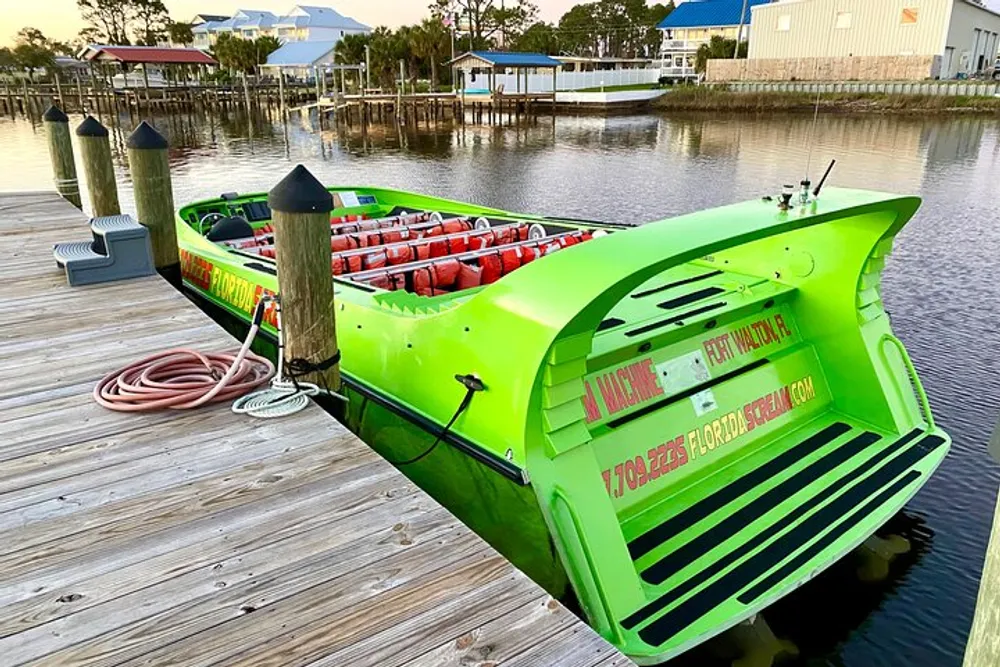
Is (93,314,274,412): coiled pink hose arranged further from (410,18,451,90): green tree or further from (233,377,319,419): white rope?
(410,18,451,90): green tree

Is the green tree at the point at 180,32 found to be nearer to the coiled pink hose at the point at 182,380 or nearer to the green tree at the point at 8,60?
the green tree at the point at 8,60

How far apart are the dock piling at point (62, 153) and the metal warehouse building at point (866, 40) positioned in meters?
Answer: 47.0

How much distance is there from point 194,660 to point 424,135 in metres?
33.9

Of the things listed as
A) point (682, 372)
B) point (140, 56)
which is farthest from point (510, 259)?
point (140, 56)

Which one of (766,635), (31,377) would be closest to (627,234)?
(766,635)

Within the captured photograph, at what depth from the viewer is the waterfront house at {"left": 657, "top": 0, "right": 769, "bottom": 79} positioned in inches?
2554

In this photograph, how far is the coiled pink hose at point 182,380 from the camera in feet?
12.5

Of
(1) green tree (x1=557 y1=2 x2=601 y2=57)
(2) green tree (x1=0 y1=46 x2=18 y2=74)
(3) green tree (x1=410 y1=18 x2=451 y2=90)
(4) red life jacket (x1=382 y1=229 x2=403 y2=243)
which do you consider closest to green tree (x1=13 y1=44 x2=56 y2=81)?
(2) green tree (x1=0 y1=46 x2=18 y2=74)

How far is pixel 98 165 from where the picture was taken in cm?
826

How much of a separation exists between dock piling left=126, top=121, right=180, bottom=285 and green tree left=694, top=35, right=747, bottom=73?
54.6 m

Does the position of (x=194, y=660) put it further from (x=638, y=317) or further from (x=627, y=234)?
(x=638, y=317)

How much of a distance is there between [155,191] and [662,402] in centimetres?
523

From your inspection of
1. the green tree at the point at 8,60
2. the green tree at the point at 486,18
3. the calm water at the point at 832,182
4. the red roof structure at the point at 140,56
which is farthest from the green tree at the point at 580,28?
the green tree at the point at 8,60

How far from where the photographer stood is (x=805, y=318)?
15.2 feet
